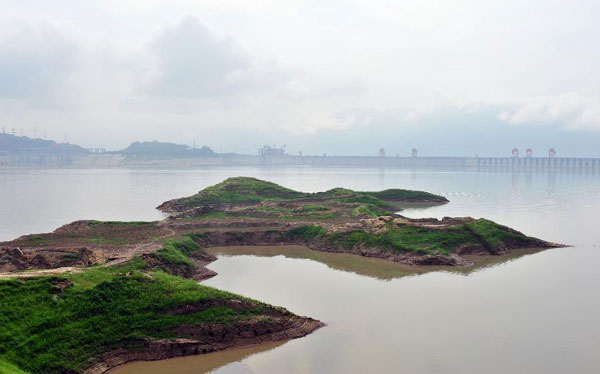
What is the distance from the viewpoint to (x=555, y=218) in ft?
221

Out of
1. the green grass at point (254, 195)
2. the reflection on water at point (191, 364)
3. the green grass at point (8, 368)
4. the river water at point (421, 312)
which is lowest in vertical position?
the reflection on water at point (191, 364)

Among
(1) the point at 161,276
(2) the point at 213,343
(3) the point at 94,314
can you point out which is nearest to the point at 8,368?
(3) the point at 94,314

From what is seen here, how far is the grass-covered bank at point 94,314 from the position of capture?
19172 millimetres

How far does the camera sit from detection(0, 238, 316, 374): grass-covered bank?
19172mm

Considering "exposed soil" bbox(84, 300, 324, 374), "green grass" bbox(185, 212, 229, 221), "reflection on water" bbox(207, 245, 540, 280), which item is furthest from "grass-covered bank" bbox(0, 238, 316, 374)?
"green grass" bbox(185, 212, 229, 221)

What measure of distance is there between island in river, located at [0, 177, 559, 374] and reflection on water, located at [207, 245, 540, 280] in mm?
1001

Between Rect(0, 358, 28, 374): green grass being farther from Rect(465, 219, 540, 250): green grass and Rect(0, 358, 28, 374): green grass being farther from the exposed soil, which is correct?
Rect(465, 219, 540, 250): green grass

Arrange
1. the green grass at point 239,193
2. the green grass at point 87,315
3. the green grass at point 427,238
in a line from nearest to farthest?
the green grass at point 87,315 < the green grass at point 427,238 < the green grass at point 239,193

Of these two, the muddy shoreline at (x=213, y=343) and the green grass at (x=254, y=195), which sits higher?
the green grass at (x=254, y=195)

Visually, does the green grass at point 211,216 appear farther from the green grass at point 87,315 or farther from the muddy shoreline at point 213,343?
the muddy shoreline at point 213,343

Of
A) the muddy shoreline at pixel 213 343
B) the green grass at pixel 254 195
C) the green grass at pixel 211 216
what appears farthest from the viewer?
the green grass at pixel 254 195

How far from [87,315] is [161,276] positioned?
15.5 ft

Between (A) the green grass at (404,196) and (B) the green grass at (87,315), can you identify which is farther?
(A) the green grass at (404,196)

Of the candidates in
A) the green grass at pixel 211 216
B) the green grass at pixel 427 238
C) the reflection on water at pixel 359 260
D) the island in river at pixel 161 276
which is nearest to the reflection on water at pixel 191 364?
the island in river at pixel 161 276
